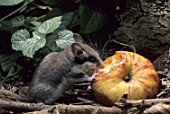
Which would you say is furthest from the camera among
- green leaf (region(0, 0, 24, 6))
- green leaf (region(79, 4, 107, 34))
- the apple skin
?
green leaf (region(0, 0, 24, 6))

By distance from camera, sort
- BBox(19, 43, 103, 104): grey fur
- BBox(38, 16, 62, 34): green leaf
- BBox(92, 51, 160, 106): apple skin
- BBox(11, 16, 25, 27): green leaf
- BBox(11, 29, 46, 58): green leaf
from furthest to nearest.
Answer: BBox(11, 16, 25, 27): green leaf, BBox(38, 16, 62, 34): green leaf, BBox(11, 29, 46, 58): green leaf, BBox(19, 43, 103, 104): grey fur, BBox(92, 51, 160, 106): apple skin

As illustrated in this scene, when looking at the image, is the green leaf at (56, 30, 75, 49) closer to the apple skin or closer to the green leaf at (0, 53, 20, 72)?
the apple skin

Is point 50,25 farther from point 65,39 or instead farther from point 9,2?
point 9,2

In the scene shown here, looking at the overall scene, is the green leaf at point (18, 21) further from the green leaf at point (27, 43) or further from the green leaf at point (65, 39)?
the green leaf at point (65, 39)

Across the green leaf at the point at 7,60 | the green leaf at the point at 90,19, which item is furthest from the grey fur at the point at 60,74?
the green leaf at the point at 7,60

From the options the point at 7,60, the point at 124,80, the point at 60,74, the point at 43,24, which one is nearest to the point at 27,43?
the point at 43,24

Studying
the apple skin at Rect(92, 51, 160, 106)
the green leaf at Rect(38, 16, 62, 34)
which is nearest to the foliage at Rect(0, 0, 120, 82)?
the green leaf at Rect(38, 16, 62, 34)

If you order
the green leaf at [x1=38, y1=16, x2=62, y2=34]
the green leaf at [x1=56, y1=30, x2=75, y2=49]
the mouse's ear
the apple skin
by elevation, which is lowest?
the apple skin
